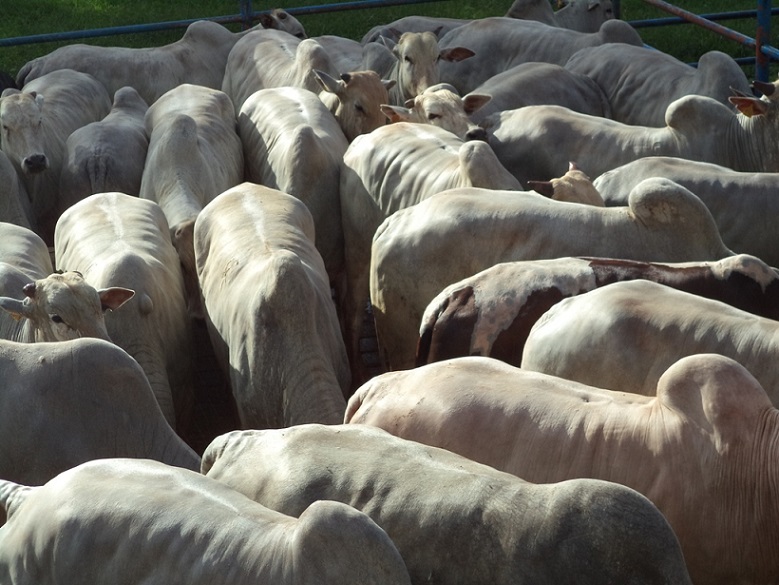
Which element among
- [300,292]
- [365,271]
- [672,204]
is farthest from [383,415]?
[365,271]

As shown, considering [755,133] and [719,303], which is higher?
[719,303]

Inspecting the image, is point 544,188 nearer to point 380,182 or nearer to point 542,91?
point 380,182

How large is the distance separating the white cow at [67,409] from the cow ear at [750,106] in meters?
4.19

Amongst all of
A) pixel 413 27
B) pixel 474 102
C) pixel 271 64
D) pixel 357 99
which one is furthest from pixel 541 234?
pixel 413 27

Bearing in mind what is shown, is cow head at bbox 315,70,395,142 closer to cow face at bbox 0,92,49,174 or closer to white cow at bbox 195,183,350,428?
cow face at bbox 0,92,49,174

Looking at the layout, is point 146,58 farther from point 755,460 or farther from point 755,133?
point 755,460

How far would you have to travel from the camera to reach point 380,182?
23.0 ft

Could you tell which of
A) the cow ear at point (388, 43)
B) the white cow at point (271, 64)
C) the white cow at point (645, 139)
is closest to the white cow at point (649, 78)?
the white cow at point (645, 139)

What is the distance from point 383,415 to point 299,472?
0.59 metres

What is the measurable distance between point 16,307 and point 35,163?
295 centimetres

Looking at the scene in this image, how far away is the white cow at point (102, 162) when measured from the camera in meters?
7.98

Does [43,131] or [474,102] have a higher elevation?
[474,102]

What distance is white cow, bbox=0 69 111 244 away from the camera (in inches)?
327

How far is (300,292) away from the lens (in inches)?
210
